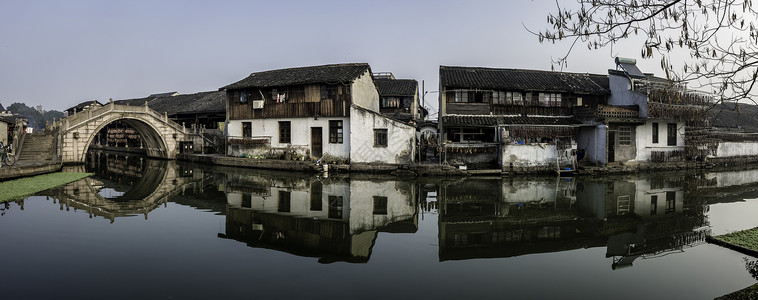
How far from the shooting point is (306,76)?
24.0 metres

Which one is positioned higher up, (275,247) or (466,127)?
(466,127)

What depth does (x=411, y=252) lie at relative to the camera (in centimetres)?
738

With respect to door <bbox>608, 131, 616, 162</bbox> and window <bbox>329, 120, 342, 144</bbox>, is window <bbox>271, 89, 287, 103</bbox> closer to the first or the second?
window <bbox>329, 120, 342, 144</bbox>

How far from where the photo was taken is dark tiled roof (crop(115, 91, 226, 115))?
34.0 meters

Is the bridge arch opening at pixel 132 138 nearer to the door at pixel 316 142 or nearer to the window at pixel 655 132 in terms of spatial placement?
the door at pixel 316 142

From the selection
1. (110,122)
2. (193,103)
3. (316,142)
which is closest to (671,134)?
(316,142)

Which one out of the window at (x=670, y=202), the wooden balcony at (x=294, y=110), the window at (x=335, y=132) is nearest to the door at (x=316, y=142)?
the window at (x=335, y=132)

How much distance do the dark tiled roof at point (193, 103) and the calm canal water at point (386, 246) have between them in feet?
67.2

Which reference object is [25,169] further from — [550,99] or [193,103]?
[550,99]

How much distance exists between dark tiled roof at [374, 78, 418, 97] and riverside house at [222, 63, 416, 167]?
8913 mm

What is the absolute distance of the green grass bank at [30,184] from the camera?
1266cm

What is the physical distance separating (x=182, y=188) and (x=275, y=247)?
10.2 metres

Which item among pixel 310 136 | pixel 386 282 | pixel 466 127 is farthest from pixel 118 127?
pixel 386 282

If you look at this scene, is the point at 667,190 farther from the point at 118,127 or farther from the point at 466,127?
the point at 118,127
